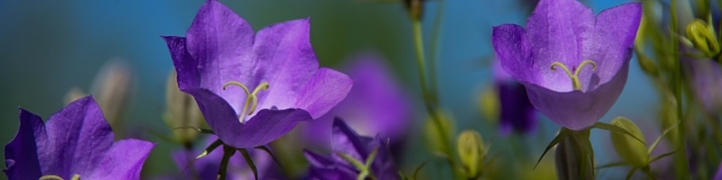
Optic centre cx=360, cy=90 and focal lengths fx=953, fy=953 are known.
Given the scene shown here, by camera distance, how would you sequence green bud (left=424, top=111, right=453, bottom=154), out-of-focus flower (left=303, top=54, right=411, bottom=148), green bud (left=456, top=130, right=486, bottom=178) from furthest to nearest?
out-of-focus flower (left=303, top=54, right=411, bottom=148), green bud (left=424, top=111, right=453, bottom=154), green bud (left=456, top=130, right=486, bottom=178)

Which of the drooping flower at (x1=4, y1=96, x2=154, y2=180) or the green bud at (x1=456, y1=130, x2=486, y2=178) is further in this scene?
the green bud at (x1=456, y1=130, x2=486, y2=178)


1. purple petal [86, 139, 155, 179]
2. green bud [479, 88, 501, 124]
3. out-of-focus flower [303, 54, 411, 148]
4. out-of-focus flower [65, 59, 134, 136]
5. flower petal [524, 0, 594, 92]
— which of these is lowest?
out-of-focus flower [303, 54, 411, 148]

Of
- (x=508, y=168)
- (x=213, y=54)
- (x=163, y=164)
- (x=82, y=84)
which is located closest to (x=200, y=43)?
(x=213, y=54)

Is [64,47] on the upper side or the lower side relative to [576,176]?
lower

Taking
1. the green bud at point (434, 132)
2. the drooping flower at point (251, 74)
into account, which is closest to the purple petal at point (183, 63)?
the drooping flower at point (251, 74)

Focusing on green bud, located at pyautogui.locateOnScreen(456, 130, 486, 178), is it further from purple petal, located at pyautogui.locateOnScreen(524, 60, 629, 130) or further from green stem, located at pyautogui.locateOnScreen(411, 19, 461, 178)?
purple petal, located at pyautogui.locateOnScreen(524, 60, 629, 130)

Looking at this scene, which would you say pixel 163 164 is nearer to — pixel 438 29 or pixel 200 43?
pixel 438 29

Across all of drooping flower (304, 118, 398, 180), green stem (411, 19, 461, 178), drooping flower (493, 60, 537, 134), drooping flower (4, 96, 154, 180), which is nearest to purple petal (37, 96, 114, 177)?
drooping flower (4, 96, 154, 180)
